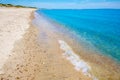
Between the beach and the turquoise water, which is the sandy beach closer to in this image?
the beach

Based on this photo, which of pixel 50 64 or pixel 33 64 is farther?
pixel 50 64

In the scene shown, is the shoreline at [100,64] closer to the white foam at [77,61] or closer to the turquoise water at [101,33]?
the white foam at [77,61]

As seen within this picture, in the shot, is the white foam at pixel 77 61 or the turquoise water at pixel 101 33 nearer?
the white foam at pixel 77 61

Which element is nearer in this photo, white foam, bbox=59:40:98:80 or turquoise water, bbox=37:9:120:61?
white foam, bbox=59:40:98:80

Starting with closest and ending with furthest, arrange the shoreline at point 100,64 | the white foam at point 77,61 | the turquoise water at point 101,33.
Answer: the shoreline at point 100,64
the white foam at point 77,61
the turquoise water at point 101,33

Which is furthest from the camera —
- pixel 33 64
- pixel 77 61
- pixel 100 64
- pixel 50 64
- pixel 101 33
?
pixel 101 33

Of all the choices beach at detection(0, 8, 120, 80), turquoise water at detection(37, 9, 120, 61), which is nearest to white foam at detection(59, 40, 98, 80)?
beach at detection(0, 8, 120, 80)

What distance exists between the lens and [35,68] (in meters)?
10.7

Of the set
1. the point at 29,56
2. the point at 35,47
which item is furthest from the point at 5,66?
the point at 35,47

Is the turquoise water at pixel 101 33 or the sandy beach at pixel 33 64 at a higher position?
the turquoise water at pixel 101 33

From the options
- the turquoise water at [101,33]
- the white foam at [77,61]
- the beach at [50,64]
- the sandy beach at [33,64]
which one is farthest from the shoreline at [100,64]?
the sandy beach at [33,64]

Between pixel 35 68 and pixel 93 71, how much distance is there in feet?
11.6

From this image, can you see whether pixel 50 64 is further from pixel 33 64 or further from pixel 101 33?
pixel 101 33

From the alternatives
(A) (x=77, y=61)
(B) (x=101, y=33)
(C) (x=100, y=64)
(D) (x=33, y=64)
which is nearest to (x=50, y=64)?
(D) (x=33, y=64)
